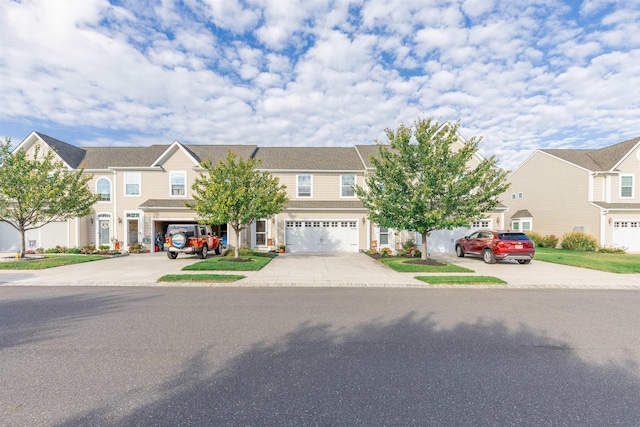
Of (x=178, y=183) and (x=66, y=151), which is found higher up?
(x=66, y=151)

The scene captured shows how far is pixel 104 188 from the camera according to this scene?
21078 millimetres

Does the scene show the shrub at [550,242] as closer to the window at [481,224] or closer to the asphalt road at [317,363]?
the window at [481,224]

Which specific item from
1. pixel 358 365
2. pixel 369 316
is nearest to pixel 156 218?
pixel 369 316

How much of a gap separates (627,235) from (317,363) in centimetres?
2889

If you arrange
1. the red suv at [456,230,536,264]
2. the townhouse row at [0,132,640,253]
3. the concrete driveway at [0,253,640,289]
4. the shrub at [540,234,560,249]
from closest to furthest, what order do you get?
1. the concrete driveway at [0,253,640,289]
2. the red suv at [456,230,536,264]
3. the townhouse row at [0,132,640,253]
4. the shrub at [540,234,560,249]

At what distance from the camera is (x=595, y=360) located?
14.0 feet

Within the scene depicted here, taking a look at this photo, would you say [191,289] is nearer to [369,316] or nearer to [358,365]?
[369,316]

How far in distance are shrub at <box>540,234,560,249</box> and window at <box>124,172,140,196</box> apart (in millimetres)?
32976

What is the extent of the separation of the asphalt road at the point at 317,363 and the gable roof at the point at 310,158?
1557 cm

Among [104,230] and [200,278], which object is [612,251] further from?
[104,230]

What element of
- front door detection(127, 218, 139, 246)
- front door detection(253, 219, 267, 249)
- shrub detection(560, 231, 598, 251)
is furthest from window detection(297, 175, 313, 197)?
shrub detection(560, 231, 598, 251)

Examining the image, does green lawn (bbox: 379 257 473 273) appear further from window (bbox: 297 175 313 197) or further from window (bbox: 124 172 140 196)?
window (bbox: 124 172 140 196)

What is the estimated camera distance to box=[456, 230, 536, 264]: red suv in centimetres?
1437

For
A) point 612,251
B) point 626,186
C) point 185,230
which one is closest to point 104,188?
point 185,230
